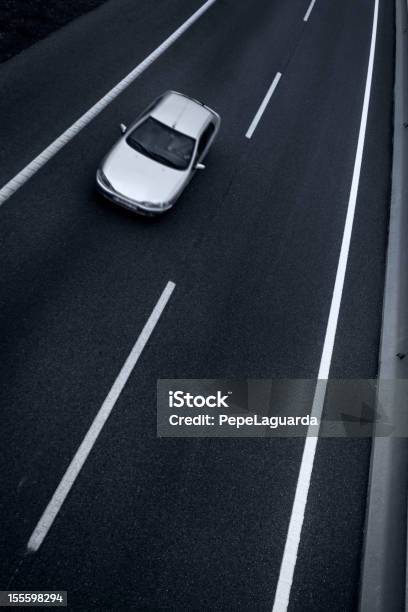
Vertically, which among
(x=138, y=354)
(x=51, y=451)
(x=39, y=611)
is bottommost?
(x=39, y=611)

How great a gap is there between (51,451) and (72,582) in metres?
1.68

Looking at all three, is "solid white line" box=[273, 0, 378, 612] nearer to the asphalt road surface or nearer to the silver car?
the asphalt road surface

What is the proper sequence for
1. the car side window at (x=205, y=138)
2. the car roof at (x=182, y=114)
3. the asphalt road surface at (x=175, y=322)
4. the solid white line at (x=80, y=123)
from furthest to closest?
1. the car side window at (x=205, y=138)
2. the car roof at (x=182, y=114)
3. the solid white line at (x=80, y=123)
4. the asphalt road surface at (x=175, y=322)

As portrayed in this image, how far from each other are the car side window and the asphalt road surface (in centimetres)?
83

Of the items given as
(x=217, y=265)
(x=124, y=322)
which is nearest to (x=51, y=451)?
(x=124, y=322)

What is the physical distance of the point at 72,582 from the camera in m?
4.97

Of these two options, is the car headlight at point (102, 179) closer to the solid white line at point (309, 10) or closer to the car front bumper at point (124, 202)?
the car front bumper at point (124, 202)

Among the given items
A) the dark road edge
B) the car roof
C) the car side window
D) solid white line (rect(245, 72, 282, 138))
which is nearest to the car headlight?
the car roof

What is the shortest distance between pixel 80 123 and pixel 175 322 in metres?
5.98

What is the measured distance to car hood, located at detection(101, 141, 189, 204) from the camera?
793 cm

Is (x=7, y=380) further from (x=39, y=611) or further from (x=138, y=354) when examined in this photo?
(x=39, y=611)

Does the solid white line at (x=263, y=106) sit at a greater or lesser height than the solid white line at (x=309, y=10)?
lesser

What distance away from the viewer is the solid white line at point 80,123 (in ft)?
26.6

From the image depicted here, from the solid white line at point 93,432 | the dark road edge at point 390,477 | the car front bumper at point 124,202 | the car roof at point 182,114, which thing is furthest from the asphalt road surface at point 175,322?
the car roof at point 182,114
